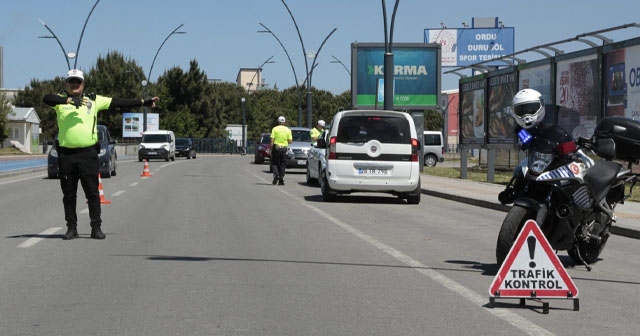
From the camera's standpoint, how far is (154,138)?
55844 millimetres

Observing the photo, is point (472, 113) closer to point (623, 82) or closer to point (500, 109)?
point (500, 109)

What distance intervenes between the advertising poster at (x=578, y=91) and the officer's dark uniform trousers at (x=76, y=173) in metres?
14.7

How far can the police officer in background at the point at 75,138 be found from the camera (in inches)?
419

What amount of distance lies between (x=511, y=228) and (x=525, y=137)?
2.71 feet

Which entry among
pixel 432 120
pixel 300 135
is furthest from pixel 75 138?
pixel 432 120

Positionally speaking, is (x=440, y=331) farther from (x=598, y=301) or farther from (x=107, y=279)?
(x=107, y=279)

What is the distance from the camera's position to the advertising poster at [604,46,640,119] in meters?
21.5

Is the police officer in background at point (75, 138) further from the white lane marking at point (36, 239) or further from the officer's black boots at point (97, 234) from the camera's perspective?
the white lane marking at point (36, 239)

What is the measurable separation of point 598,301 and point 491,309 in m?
1.03

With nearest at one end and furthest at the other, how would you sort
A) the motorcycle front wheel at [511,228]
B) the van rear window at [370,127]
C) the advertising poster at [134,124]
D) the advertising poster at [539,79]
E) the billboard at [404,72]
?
1. the motorcycle front wheel at [511,228]
2. the van rear window at [370,127]
3. the advertising poster at [539,79]
4. the billboard at [404,72]
5. the advertising poster at [134,124]

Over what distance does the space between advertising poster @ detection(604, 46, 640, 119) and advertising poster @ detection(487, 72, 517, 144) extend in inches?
148

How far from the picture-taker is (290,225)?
13.1 meters

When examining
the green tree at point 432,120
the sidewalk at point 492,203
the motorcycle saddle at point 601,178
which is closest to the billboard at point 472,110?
the sidewalk at point 492,203

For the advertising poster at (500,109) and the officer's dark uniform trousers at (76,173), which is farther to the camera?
the advertising poster at (500,109)
